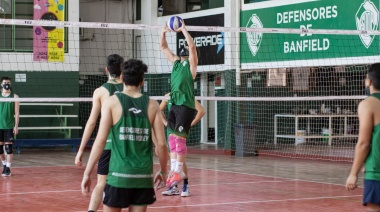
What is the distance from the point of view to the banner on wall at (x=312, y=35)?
1912 centimetres

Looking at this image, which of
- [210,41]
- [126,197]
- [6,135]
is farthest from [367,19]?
[126,197]

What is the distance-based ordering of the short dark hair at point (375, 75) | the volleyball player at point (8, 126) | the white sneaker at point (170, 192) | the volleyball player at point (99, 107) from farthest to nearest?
the volleyball player at point (8, 126) → the white sneaker at point (170, 192) → the volleyball player at point (99, 107) → the short dark hair at point (375, 75)

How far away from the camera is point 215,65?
2434 cm

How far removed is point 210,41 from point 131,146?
59.1 ft

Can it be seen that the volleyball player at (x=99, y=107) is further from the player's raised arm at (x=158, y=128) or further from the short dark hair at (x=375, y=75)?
the short dark hair at (x=375, y=75)

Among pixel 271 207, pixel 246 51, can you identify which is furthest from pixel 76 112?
pixel 271 207

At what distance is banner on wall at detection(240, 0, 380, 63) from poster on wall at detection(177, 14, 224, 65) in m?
1.11

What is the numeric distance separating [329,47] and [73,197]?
994cm

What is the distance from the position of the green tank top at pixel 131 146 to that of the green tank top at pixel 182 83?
5.11 meters

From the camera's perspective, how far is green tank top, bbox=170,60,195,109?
38.1 feet

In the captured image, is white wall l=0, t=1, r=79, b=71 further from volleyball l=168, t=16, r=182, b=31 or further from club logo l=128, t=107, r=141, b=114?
club logo l=128, t=107, r=141, b=114

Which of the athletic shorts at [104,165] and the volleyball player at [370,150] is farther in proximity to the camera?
the athletic shorts at [104,165]

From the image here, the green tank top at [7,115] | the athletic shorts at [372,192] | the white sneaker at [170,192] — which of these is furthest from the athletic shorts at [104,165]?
the green tank top at [7,115]

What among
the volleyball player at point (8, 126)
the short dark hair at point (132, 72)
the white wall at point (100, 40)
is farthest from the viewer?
the white wall at point (100, 40)
